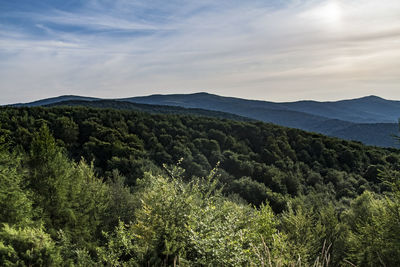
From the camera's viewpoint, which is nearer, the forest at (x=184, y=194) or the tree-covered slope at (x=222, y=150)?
the forest at (x=184, y=194)

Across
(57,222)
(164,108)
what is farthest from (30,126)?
(164,108)

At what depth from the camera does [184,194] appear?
33.7 ft

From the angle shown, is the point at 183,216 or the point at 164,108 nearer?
the point at 183,216

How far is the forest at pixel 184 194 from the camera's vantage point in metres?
8.64

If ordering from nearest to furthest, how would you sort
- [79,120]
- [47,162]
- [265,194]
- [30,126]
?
[47,162]
[265,194]
[30,126]
[79,120]

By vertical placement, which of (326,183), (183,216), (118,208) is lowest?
(326,183)

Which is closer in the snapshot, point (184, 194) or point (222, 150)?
point (184, 194)

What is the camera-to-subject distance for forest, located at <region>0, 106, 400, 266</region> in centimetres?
864

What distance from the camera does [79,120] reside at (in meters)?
47.4

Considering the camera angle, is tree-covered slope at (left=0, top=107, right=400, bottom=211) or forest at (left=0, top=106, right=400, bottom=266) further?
tree-covered slope at (left=0, top=107, right=400, bottom=211)

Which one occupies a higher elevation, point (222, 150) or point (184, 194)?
point (184, 194)

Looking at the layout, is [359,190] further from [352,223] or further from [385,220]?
[385,220]

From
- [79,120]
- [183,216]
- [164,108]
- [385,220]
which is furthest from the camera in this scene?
[164,108]

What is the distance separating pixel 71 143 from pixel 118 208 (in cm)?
2302
